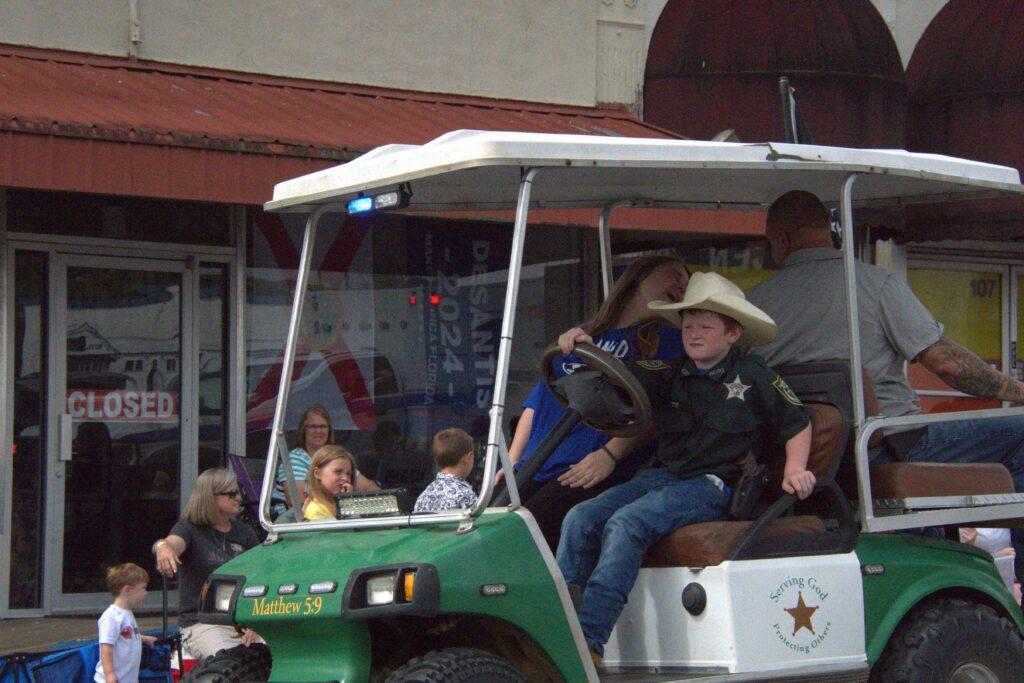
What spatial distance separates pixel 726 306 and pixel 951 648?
1.45 meters

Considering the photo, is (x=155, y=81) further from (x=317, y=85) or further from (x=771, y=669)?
(x=771, y=669)

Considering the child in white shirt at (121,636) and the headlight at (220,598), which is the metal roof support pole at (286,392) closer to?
the headlight at (220,598)

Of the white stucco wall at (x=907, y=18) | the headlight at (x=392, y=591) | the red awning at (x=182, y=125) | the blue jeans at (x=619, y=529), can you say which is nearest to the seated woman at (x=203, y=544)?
the red awning at (x=182, y=125)

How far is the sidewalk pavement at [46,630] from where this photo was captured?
891 cm

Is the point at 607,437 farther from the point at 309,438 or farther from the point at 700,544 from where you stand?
the point at 309,438

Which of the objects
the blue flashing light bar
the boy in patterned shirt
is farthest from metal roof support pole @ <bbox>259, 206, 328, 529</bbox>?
the boy in patterned shirt

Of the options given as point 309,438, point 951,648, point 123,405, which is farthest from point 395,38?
point 951,648

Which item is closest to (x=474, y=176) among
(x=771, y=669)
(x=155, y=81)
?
(x=771, y=669)

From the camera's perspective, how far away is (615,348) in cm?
581

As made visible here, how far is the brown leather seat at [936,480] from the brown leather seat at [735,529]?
266 millimetres

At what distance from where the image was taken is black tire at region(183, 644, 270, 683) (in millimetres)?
5098

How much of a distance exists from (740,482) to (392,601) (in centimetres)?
140

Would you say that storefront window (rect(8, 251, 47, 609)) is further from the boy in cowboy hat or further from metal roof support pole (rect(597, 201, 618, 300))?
the boy in cowboy hat

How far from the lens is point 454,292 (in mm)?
11672
